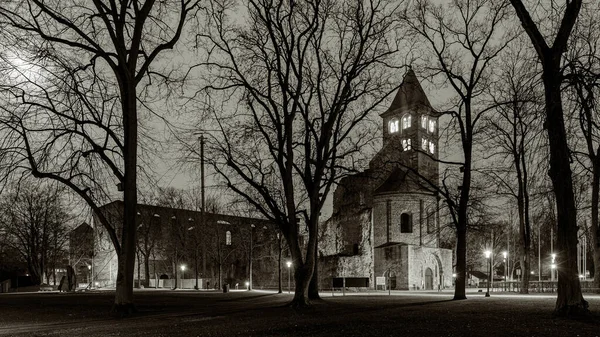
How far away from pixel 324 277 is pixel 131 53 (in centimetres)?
4464

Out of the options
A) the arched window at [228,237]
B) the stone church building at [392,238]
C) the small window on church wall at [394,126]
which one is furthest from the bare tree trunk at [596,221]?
the arched window at [228,237]

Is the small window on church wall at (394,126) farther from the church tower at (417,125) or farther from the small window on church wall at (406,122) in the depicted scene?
the small window on church wall at (406,122)

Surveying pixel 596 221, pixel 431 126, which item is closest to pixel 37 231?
pixel 431 126

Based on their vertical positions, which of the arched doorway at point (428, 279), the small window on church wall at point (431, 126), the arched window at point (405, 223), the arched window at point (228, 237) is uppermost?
the small window on church wall at point (431, 126)

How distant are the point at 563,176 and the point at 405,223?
46328 mm

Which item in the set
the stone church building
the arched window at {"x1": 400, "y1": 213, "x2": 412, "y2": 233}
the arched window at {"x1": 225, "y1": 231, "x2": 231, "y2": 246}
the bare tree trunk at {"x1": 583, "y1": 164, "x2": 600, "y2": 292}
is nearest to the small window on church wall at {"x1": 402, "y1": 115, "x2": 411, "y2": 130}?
the stone church building

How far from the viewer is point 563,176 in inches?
589

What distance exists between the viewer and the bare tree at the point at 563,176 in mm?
14742

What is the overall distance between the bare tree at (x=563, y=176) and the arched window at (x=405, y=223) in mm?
45138

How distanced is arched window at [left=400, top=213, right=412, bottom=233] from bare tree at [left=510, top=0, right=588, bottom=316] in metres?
45.1

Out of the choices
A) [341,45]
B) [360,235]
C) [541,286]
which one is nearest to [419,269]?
[360,235]

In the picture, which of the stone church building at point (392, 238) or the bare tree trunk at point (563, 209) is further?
the stone church building at point (392, 238)

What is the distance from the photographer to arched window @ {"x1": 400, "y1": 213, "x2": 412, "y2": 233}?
60312mm

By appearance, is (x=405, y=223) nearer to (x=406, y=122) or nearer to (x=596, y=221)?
(x=406, y=122)
